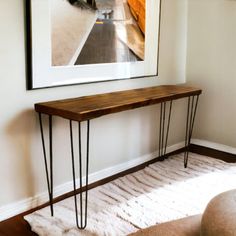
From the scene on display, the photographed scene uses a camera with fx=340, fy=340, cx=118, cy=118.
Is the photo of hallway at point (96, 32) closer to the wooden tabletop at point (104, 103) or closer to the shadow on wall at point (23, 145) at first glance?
the wooden tabletop at point (104, 103)

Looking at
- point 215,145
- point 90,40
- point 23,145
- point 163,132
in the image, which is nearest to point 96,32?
A: point 90,40

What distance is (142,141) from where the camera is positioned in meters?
3.24

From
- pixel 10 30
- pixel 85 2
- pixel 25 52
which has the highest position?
pixel 85 2

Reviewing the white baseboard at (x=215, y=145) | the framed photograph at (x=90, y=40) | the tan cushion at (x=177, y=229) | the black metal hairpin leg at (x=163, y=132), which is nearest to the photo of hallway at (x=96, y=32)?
the framed photograph at (x=90, y=40)

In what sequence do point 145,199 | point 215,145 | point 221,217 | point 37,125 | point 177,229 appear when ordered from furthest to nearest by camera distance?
point 215,145 < point 145,199 < point 37,125 < point 177,229 < point 221,217

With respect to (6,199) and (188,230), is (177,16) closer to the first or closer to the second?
(6,199)

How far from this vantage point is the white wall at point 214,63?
11.1 ft

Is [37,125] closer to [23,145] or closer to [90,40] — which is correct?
[23,145]

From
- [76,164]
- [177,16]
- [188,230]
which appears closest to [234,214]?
[188,230]

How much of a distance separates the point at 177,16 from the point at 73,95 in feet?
5.10

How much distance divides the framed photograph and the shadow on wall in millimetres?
230

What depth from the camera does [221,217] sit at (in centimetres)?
80

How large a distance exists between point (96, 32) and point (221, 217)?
2.04 metres

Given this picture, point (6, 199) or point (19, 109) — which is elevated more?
point (19, 109)
